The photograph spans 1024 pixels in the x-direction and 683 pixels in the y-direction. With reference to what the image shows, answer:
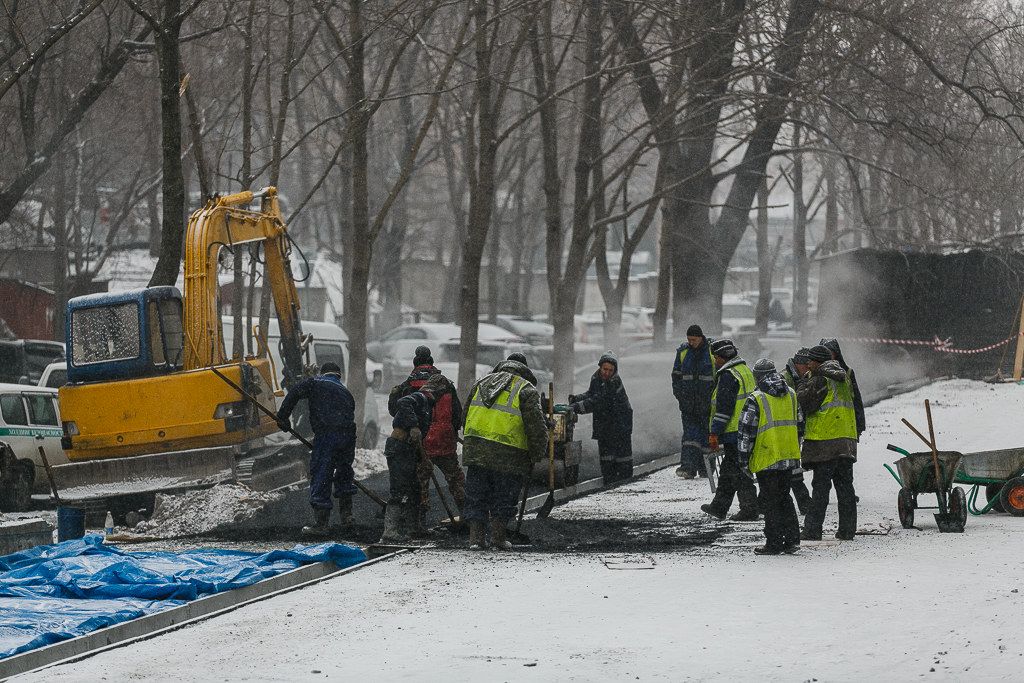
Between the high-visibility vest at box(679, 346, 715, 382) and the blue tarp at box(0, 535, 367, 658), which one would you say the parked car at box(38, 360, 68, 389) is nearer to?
the blue tarp at box(0, 535, 367, 658)

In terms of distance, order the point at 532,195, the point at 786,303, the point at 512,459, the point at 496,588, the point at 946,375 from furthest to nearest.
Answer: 1. the point at 786,303
2. the point at 532,195
3. the point at 946,375
4. the point at 512,459
5. the point at 496,588

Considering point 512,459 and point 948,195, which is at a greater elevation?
point 948,195

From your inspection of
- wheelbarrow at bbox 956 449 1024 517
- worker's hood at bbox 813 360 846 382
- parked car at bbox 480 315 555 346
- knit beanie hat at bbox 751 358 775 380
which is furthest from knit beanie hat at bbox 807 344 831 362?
parked car at bbox 480 315 555 346

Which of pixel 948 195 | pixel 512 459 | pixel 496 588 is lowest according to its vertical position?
pixel 496 588

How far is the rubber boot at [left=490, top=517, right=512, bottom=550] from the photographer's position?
32.7ft

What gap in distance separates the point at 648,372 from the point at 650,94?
5206 mm

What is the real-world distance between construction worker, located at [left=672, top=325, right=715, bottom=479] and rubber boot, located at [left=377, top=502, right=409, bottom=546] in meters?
4.08

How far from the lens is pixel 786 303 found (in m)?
68.8

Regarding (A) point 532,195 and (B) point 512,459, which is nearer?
(B) point 512,459

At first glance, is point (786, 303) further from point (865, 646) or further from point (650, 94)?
point (865, 646)

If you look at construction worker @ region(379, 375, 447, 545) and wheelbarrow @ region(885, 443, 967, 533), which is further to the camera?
construction worker @ region(379, 375, 447, 545)

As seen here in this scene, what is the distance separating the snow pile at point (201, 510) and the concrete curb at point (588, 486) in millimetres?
2782

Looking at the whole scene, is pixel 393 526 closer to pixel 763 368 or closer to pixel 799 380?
pixel 763 368

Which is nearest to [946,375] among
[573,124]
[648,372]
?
[648,372]
